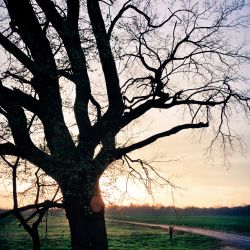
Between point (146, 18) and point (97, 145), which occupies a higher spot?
point (146, 18)

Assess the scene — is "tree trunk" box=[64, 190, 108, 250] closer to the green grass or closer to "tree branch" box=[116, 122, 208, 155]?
"tree branch" box=[116, 122, 208, 155]

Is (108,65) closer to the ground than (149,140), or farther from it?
farther from it

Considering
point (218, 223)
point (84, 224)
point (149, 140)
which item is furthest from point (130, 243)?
point (218, 223)

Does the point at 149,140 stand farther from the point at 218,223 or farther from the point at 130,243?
the point at 218,223

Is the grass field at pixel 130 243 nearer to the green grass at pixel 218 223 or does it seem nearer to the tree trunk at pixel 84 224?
the green grass at pixel 218 223

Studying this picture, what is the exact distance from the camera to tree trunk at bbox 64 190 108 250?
7.43 m

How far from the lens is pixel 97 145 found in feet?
27.5

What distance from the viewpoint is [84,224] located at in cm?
748

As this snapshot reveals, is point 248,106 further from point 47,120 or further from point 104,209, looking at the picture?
point 47,120

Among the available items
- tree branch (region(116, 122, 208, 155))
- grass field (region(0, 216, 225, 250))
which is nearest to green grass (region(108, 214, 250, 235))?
grass field (region(0, 216, 225, 250))

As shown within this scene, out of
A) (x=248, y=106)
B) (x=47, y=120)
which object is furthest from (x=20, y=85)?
(x=248, y=106)

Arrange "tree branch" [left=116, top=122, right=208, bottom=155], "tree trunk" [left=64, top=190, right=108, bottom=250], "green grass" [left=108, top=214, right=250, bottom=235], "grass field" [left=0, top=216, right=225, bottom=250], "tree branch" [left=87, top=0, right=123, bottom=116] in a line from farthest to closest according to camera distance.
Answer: "green grass" [left=108, top=214, right=250, bottom=235], "grass field" [left=0, top=216, right=225, bottom=250], "tree branch" [left=87, top=0, right=123, bottom=116], "tree branch" [left=116, top=122, right=208, bottom=155], "tree trunk" [left=64, top=190, right=108, bottom=250]

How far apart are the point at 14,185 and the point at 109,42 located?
13.4 ft

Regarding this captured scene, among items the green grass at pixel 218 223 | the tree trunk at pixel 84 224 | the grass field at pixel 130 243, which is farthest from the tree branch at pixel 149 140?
the grass field at pixel 130 243
